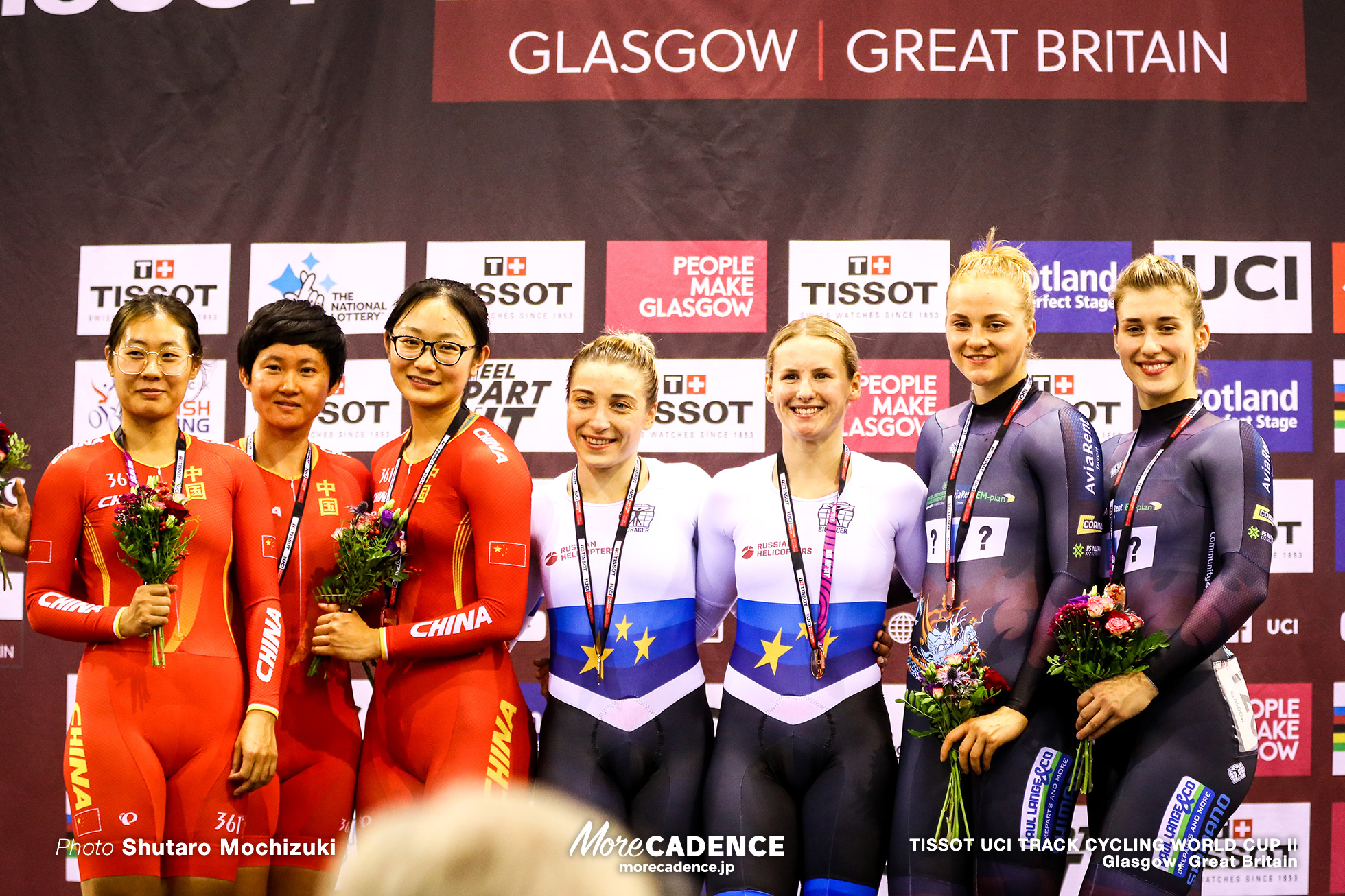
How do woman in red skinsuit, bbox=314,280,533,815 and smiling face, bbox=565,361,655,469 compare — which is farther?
smiling face, bbox=565,361,655,469

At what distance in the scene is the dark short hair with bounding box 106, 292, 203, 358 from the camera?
2.99m

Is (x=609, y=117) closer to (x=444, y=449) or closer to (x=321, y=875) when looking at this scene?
(x=444, y=449)

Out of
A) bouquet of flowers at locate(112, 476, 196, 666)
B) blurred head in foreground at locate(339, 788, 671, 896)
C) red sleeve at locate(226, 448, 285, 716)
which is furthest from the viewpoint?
red sleeve at locate(226, 448, 285, 716)

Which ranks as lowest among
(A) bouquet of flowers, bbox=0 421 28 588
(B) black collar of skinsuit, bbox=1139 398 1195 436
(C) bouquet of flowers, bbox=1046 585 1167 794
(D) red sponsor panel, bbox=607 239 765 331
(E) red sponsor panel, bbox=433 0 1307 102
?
(C) bouquet of flowers, bbox=1046 585 1167 794

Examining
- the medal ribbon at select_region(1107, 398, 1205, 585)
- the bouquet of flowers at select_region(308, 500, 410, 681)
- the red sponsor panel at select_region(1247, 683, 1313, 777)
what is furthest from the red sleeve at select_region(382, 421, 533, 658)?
the red sponsor panel at select_region(1247, 683, 1313, 777)

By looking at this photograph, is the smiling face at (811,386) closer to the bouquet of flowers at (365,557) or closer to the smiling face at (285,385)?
the bouquet of flowers at (365,557)

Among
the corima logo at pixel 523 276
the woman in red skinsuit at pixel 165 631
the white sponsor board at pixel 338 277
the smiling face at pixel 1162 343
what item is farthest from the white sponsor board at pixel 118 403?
the smiling face at pixel 1162 343

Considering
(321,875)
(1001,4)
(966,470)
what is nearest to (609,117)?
(1001,4)

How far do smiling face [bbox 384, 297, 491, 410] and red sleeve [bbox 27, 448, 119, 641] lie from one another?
911 millimetres

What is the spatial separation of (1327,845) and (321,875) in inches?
167

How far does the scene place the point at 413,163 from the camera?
4863 millimetres

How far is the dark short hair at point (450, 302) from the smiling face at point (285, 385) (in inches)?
11.0

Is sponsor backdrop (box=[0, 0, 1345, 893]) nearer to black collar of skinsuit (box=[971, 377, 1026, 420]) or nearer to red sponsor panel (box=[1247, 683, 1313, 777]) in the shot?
red sponsor panel (box=[1247, 683, 1313, 777])

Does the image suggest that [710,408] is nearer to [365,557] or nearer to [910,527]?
[910,527]
